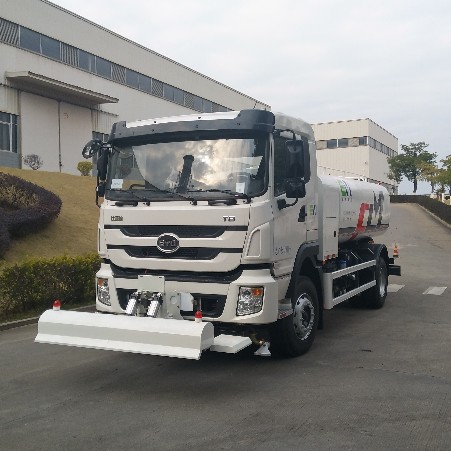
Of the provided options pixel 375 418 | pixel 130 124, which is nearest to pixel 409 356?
pixel 375 418

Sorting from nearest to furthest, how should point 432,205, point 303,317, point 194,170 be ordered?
point 194,170
point 303,317
point 432,205

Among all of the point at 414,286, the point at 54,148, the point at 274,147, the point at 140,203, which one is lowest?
the point at 414,286

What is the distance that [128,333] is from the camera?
5.31 metres

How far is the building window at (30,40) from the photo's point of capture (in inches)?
1147

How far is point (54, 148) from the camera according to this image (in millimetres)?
31219

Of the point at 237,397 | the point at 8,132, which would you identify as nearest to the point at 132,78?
the point at 8,132

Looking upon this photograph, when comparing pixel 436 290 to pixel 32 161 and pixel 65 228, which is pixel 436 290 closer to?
pixel 65 228

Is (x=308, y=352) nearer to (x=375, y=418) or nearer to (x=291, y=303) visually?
(x=291, y=303)

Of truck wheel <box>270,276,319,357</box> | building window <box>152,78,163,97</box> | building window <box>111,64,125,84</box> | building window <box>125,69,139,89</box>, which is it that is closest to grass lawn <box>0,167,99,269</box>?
truck wheel <box>270,276,319,357</box>

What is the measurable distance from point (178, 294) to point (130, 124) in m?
2.23

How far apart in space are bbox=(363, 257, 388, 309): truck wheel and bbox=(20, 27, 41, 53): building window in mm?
25792

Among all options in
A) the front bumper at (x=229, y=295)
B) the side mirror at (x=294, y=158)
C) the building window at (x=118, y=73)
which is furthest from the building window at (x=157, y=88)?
the front bumper at (x=229, y=295)

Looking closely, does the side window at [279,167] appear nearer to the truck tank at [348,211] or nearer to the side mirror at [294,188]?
the side mirror at [294,188]

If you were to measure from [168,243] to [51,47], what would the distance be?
28904 millimetres
